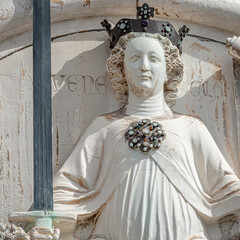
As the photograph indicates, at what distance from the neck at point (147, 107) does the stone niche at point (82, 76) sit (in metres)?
0.20

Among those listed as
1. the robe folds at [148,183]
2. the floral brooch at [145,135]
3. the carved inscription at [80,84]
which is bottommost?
the robe folds at [148,183]

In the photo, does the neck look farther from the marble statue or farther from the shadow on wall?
the shadow on wall

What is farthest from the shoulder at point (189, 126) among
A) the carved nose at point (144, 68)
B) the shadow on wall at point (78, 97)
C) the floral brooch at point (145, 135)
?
the shadow on wall at point (78, 97)

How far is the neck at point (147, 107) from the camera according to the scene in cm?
930

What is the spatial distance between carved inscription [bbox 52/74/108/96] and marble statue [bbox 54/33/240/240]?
0.14 meters

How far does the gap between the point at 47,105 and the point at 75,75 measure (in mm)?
712

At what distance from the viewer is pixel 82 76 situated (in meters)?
9.59

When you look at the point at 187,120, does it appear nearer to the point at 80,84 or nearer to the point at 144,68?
the point at 144,68

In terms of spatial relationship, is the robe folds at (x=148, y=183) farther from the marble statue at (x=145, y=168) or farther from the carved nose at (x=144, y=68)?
the carved nose at (x=144, y=68)

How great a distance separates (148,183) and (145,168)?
11cm

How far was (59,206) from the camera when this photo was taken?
8977mm

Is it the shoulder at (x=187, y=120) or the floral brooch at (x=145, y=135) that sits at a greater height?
the shoulder at (x=187, y=120)

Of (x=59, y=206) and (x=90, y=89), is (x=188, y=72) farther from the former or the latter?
(x=59, y=206)

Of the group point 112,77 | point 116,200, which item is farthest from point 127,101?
point 116,200
